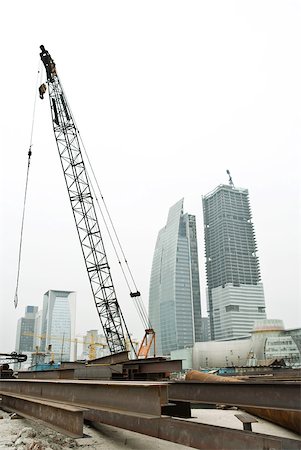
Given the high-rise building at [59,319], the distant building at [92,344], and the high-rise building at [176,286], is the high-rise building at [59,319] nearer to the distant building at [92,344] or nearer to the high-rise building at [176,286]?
the distant building at [92,344]

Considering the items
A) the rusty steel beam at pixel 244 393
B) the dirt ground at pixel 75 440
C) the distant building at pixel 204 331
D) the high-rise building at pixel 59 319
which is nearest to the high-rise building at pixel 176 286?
the distant building at pixel 204 331

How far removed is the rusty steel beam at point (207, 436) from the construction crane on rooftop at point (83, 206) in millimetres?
26627

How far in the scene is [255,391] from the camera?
486 centimetres

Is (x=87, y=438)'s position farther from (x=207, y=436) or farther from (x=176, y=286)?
(x=176, y=286)

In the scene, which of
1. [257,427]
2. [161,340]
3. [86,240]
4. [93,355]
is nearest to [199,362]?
[93,355]

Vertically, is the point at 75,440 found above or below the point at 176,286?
below

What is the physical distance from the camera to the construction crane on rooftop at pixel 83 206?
1172 inches

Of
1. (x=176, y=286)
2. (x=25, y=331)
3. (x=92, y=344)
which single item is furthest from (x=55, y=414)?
(x=25, y=331)

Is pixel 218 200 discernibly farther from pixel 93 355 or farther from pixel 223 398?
pixel 223 398

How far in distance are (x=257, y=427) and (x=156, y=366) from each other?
398 cm

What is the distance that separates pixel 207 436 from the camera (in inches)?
149

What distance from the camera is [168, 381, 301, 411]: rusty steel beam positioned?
14.6ft

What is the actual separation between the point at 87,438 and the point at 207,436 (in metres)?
2.18

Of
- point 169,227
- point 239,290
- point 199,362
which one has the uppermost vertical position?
point 169,227
